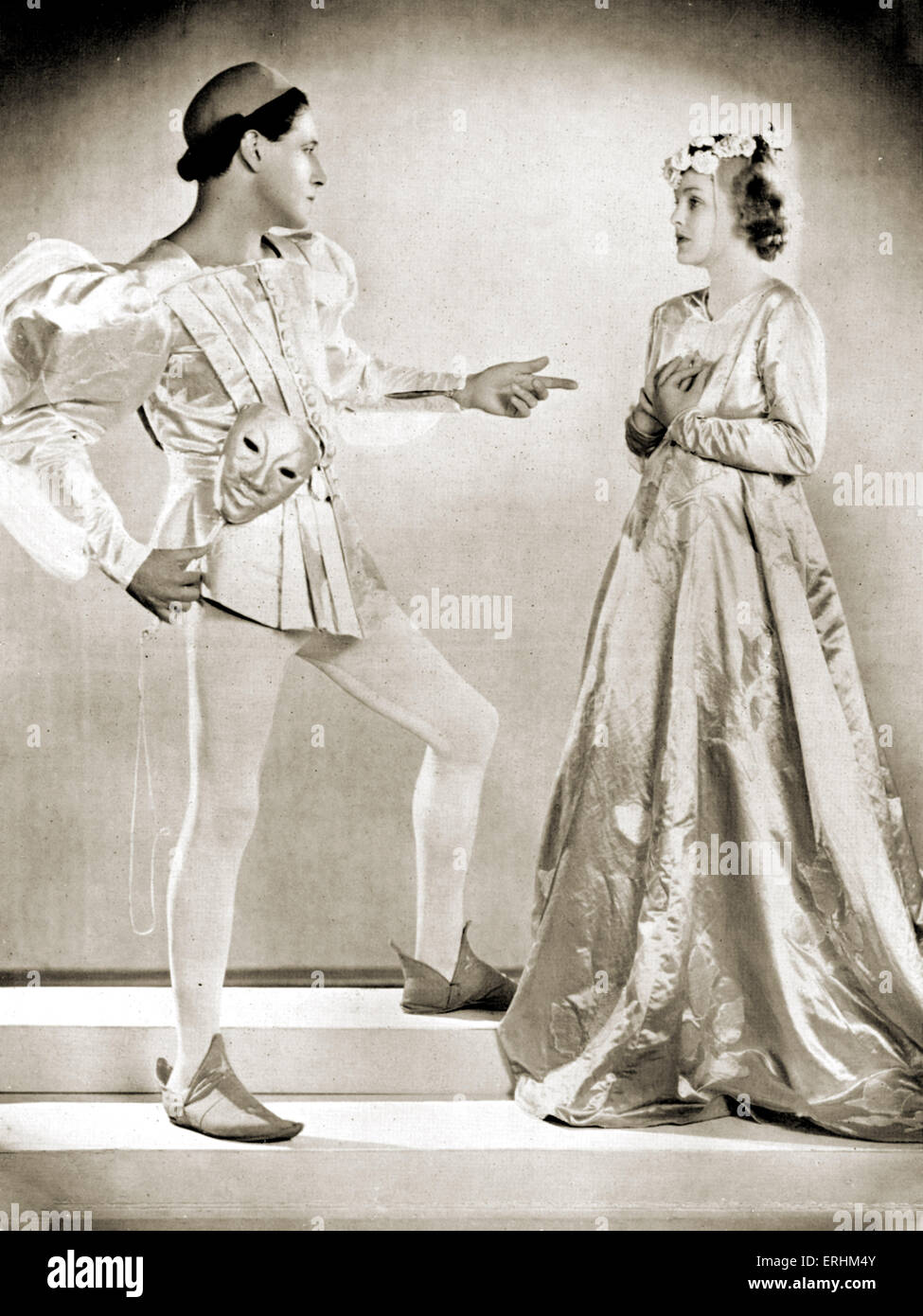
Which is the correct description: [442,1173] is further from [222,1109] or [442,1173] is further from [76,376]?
[76,376]

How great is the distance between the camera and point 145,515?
3.92 metres

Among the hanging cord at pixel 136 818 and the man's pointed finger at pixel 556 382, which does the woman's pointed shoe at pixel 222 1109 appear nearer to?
the hanging cord at pixel 136 818

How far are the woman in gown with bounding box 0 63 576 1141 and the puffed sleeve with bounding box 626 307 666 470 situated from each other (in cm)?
71

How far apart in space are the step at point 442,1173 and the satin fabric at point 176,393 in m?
1.18

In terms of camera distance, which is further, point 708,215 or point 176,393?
point 708,215

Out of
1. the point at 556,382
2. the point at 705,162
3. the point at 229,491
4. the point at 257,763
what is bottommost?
the point at 257,763

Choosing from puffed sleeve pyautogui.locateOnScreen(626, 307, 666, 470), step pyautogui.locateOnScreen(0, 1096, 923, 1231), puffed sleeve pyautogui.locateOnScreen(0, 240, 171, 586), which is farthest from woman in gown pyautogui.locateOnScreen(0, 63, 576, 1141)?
puffed sleeve pyautogui.locateOnScreen(626, 307, 666, 470)

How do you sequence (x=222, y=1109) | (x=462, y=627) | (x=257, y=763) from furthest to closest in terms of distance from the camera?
(x=462, y=627) → (x=257, y=763) → (x=222, y=1109)

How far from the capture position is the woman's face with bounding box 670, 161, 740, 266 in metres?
3.94

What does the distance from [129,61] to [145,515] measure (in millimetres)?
1122

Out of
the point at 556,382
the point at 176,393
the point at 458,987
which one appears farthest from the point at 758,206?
the point at 458,987

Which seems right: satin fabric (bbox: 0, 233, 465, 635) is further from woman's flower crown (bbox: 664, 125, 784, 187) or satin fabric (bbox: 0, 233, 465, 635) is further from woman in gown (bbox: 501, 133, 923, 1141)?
woman's flower crown (bbox: 664, 125, 784, 187)

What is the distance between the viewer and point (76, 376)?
3.68 meters

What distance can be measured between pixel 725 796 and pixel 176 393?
1579 millimetres
